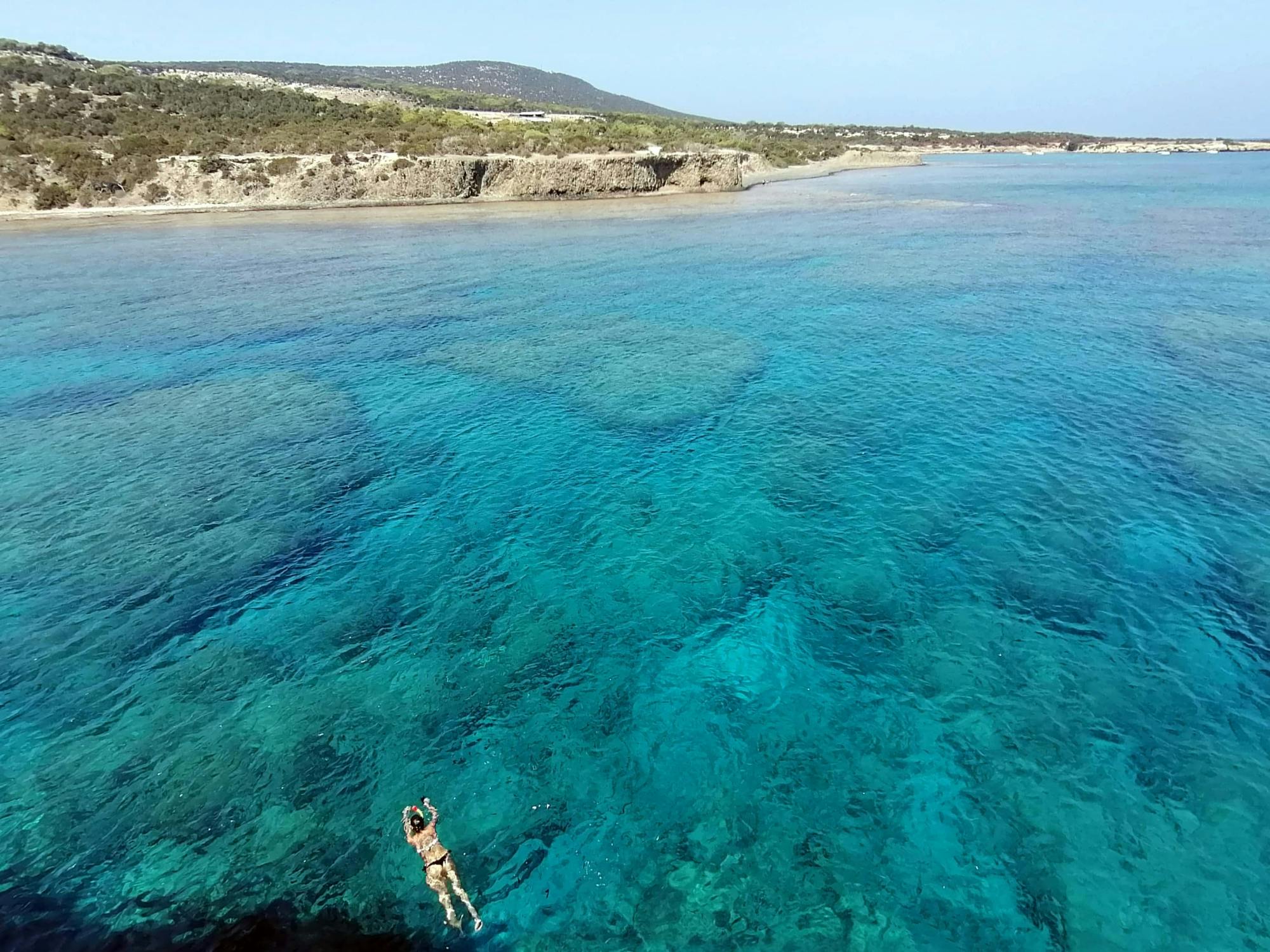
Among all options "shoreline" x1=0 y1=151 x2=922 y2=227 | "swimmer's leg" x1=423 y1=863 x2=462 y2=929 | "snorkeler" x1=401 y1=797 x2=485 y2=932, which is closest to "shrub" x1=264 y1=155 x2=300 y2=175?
"shoreline" x1=0 y1=151 x2=922 y2=227

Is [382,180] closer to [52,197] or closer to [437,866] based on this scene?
[52,197]

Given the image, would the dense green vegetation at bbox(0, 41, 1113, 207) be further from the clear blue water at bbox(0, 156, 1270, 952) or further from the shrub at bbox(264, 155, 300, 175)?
the clear blue water at bbox(0, 156, 1270, 952)

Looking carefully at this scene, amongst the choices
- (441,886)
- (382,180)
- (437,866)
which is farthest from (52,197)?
(441,886)

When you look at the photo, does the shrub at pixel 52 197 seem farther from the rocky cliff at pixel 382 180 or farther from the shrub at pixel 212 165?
the shrub at pixel 212 165

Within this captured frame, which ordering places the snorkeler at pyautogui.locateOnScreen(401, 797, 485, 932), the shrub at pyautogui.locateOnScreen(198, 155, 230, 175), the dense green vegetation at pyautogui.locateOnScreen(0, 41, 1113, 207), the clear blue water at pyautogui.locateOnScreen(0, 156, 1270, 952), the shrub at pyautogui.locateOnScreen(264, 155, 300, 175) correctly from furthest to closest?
the shrub at pyautogui.locateOnScreen(264, 155, 300, 175) → the shrub at pyautogui.locateOnScreen(198, 155, 230, 175) → the dense green vegetation at pyautogui.locateOnScreen(0, 41, 1113, 207) → the clear blue water at pyautogui.locateOnScreen(0, 156, 1270, 952) → the snorkeler at pyautogui.locateOnScreen(401, 797, 485, 932)

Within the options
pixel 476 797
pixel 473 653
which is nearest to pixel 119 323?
pixel 473 653

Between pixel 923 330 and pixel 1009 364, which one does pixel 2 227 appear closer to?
pixel 923 330

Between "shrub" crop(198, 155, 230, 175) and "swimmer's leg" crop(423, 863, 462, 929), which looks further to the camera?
"shrub" crop(198, 155, 230, 175)
